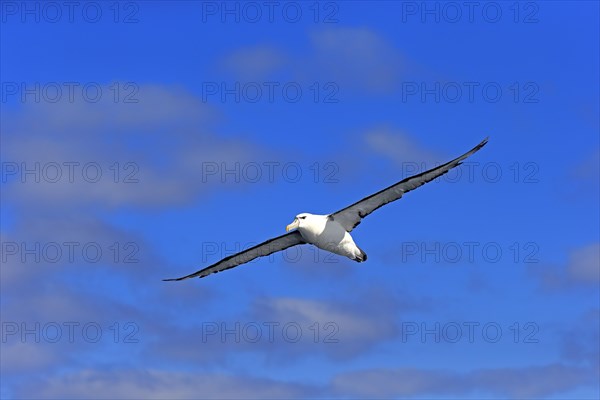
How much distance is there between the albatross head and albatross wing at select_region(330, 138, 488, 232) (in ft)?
2.51

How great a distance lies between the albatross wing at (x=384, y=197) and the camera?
102 feet

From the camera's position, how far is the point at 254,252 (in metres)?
34.7

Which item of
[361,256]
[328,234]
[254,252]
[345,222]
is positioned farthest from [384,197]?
[254,252]

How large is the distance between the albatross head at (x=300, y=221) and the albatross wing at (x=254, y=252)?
993 millimetres

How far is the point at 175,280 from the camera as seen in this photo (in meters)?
35.2

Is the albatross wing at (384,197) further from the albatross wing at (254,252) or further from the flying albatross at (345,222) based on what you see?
the albatross wing at (254,252)

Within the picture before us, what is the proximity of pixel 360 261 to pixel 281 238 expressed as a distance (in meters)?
2.90

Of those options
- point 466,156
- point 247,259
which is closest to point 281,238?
point 247,259

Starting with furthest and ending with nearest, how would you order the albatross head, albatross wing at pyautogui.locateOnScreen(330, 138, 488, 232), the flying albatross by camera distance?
the albatross head, the flying albatross, albatross wing at pyautogui.locateOnScreen(330, 138, 488, 232)

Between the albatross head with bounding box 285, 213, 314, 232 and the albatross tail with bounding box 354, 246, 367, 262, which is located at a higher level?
the albatross head with bounding box 285, 213, 314, 232

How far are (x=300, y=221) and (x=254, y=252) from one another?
2.85 meters

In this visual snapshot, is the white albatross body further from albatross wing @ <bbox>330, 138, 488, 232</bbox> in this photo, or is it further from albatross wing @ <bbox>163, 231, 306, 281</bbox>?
albatross wing @ <bbox>163, 231, 306, 281</bbox>

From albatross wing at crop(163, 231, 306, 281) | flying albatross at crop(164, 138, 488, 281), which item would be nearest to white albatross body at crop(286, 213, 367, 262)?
flying albatross at crop(164, 138, 488, 281)

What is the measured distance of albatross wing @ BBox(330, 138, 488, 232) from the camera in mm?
31047
